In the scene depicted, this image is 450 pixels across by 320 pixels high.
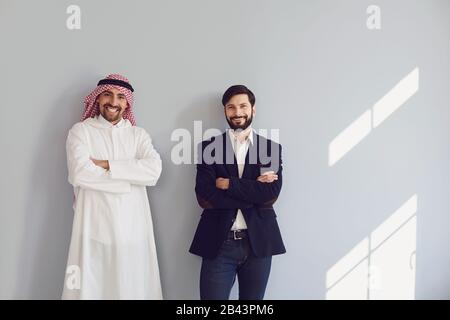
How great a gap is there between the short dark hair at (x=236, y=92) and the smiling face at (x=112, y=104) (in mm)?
574

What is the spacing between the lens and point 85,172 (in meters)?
2.21

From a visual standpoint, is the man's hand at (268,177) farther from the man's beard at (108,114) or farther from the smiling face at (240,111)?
the man's beard at (108,114)

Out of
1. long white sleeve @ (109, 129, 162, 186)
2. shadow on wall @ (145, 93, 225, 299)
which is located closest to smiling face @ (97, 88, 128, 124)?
long white sleeve @ (109, 129, 162, 186)

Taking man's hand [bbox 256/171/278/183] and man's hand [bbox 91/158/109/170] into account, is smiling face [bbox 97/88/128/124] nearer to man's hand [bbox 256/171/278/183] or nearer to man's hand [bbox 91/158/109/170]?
man's hand [bbox 91/158/109/170]

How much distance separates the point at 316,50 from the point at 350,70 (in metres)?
0.25

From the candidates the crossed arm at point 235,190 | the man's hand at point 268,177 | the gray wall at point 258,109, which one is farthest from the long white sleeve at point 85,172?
the man's hand at point 268,177

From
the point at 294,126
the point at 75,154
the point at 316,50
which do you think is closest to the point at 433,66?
the point at 316,50

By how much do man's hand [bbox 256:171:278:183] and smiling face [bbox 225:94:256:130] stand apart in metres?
0.30

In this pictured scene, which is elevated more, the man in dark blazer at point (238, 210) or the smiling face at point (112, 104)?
the smiling face at point (112, 104)

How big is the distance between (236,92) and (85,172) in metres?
0.93

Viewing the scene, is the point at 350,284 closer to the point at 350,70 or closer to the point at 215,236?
the point at 215,236

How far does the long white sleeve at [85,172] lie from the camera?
221 centimetres

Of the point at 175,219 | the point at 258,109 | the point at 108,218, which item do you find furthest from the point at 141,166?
the point at 258,109

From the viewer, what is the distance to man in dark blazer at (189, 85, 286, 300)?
7.48ft
